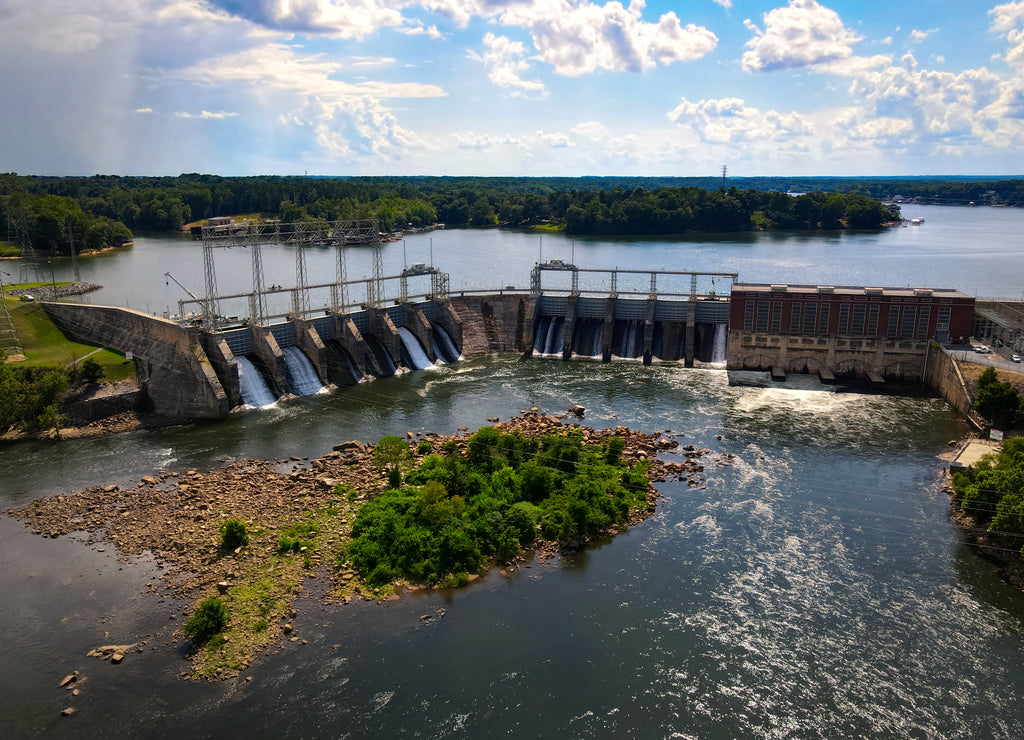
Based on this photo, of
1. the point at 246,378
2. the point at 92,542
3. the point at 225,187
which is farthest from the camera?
the point at 225,187

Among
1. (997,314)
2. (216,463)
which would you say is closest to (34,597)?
(216,463)

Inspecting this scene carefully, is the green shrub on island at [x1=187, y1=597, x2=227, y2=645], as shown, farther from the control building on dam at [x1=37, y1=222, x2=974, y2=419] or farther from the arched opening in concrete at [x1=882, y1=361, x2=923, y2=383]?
the arched opening in concrete at [x1=882, y1=361, x2=923, y2=383]

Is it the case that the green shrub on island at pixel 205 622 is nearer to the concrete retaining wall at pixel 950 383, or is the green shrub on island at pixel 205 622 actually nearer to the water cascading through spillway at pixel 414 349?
the water cascading through spillway at pixel 414 349

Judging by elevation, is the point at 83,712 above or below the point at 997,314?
below

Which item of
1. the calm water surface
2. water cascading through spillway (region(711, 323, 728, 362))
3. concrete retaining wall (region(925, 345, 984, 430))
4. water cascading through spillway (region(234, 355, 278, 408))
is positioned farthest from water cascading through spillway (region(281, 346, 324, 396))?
concrete retaining wall (region(925, 345, 984, 430))

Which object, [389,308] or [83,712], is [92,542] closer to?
[83,712]

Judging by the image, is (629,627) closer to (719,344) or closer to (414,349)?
(414,349)

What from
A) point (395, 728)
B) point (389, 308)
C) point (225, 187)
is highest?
point (225, 187)
